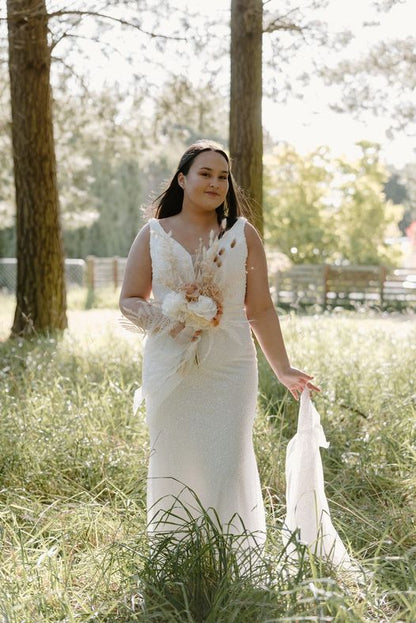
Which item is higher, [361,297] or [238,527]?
[238,527]

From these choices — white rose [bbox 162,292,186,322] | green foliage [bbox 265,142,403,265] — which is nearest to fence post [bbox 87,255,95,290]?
green foliage [bbox 265,142,403,265]

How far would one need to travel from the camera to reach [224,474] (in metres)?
3.41

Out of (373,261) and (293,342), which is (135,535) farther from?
(373,261)

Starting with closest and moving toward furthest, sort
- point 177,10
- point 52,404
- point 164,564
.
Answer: point 164,564 < point 52,404 < point 177,10

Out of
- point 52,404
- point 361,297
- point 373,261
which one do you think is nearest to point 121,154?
Result: point 52,404

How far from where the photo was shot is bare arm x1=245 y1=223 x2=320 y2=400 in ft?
11.6

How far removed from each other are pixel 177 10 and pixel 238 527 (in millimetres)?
7684

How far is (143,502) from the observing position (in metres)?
4.34

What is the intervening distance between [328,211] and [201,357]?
25694mm

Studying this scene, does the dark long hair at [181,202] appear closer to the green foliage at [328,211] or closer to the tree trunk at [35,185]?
the tree trunk at [35,185]

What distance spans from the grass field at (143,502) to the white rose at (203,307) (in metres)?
0.87

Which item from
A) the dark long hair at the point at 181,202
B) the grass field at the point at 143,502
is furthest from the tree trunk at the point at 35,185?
the dark long hair at the point at 181,202

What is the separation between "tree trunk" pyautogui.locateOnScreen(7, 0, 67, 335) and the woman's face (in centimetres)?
629

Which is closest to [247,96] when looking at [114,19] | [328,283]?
[114,19]
